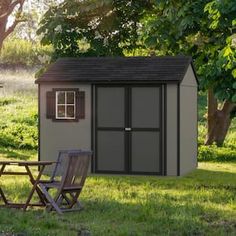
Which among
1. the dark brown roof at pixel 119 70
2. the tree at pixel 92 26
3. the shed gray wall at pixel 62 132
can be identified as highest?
the tree at pixel 92 26

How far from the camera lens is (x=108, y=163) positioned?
59.7ft

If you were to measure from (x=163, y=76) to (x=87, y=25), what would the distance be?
26.0 feet

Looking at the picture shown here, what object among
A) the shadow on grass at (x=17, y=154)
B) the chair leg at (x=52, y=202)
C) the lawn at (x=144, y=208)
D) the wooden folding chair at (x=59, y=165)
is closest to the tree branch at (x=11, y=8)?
the shadow on grass at (x=17, y=154)

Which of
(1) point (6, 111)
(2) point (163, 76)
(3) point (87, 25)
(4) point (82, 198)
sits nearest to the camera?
(4) point (82, 198)

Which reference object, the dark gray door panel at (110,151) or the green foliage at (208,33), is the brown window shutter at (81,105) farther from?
the green foliage at (208,33)

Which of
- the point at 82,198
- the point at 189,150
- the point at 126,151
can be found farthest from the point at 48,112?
the point at 82,198

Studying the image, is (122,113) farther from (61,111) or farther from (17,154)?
(17,154)

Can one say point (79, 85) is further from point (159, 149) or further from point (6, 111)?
point (6, 111)

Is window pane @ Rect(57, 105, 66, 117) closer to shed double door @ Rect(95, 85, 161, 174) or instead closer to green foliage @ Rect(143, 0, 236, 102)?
shed double door @ Rect(95, 85, 161, 174)

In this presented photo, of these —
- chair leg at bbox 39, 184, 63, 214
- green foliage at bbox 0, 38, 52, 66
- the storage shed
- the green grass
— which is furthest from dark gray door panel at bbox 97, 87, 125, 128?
green foliage at bbox 0, 38, 52, 66

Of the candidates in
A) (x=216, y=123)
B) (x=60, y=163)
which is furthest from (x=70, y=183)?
(x=216, y=123)

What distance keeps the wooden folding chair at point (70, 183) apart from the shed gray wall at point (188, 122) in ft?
22.8

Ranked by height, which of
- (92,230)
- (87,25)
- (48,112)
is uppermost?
(87,25)

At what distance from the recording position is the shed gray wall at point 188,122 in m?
18.3
